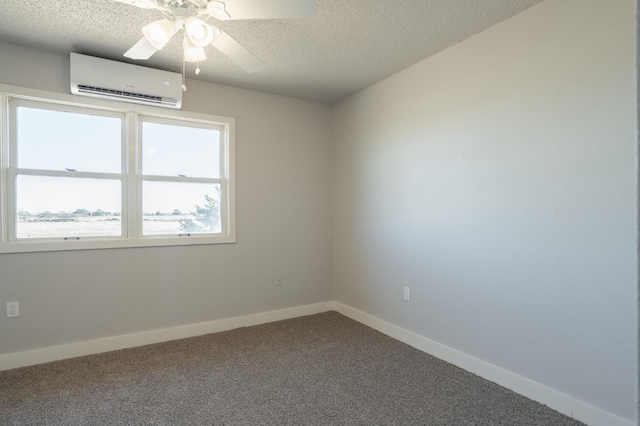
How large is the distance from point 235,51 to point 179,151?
1.62 metres

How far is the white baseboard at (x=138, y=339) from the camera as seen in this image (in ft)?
8.38

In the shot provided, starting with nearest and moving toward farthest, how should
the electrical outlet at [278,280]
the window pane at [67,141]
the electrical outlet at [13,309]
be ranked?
the electrical outlet at [13,309] < the window pane at [67,141] < the electrical outlet at [278,280]

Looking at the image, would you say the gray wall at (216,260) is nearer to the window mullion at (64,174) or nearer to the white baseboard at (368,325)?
the white baseboard at (368,325)

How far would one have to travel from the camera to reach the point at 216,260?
3.36 m

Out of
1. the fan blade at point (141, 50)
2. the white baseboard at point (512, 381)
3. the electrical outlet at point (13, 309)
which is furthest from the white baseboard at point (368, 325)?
the fan blade at point (141, 50)

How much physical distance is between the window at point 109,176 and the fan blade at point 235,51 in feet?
4.52

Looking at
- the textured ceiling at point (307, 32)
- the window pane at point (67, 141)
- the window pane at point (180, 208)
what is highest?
the textured ceiling at point (307, 32)

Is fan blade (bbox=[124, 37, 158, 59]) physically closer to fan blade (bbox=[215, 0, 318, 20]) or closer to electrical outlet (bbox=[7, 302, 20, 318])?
fan blade (bbox=[215, 0, 318, 20])

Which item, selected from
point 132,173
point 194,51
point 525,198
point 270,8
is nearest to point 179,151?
point 132,173

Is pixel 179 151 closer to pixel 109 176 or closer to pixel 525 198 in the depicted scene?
pixel 109 176

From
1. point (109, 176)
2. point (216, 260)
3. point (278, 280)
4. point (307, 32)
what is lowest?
point (278, 280)

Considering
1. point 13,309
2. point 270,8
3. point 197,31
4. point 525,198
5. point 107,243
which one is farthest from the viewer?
point 107,243

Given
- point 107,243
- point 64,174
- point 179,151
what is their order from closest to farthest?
point 64,174 < point 107,243 < point 179,151

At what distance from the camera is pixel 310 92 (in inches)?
142
